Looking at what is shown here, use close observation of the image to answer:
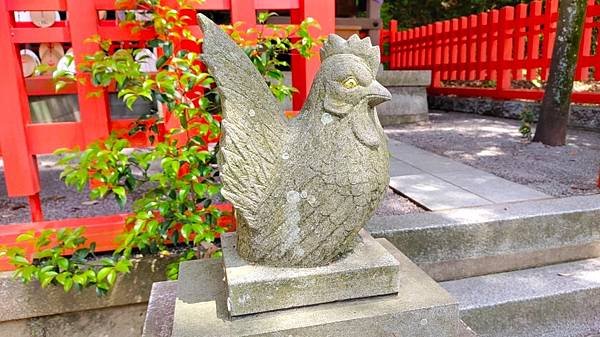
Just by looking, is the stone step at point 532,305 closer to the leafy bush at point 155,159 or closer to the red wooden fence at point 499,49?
the leafy bush at point 155,159

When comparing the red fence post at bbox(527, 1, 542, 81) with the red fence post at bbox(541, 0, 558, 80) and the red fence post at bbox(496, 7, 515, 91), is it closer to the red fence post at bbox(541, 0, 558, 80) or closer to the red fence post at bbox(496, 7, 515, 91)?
the red fence post at bbox(541, 0, 558, 80)

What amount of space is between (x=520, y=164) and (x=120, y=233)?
3816 millimetres

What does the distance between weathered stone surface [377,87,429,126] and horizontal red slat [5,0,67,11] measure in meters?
6.06

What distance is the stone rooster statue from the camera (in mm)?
1475

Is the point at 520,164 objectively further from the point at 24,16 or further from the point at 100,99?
the point at 24,16

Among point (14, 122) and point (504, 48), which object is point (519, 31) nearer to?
point (504, 48)

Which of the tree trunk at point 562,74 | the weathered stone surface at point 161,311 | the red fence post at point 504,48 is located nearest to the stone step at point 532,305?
the weathered stone surface at point 161,311

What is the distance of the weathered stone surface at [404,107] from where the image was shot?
7.77 meters

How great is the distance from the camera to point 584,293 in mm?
2441

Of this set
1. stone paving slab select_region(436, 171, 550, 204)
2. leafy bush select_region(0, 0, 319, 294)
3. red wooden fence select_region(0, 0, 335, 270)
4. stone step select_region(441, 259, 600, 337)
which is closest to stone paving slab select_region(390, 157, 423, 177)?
stone paving slab select_region(436, 171, 550, 204)

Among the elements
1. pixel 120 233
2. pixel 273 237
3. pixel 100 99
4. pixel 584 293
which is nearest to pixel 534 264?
pixel 584 293

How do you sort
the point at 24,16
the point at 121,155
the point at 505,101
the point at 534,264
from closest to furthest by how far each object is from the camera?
the point at 121,155 < the point at 534,264 < the point at 24,16 < the point at 505,101

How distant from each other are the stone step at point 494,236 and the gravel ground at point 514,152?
0.65 meters

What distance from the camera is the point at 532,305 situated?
7.82 ft
